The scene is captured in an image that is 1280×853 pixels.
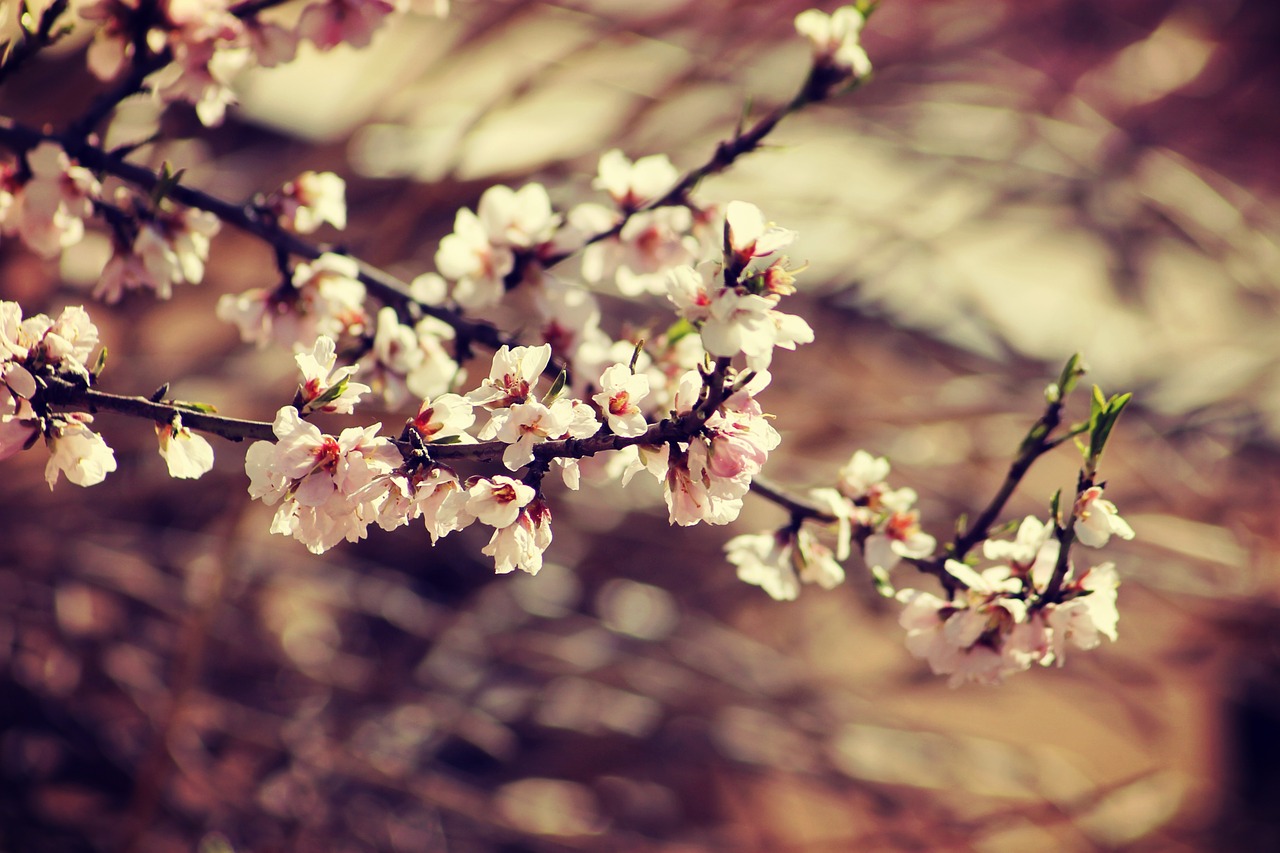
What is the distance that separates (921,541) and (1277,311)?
62.5 inches

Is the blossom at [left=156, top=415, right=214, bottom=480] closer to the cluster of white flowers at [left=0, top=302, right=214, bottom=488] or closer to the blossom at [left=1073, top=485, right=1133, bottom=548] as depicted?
the cluster of white flowers at [left=0, top=302, right=214, bottom=488]

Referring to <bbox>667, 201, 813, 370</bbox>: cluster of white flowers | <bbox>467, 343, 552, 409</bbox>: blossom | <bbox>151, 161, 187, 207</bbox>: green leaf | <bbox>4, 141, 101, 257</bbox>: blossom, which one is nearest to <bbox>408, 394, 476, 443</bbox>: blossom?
<bbox>467, 343, 552, 409</bbox>: blossom

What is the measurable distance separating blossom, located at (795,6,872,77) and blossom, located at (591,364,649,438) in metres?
0.29

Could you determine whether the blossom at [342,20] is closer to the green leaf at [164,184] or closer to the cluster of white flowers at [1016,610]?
the green leaf at [164,184]

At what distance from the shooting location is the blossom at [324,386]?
401 mm

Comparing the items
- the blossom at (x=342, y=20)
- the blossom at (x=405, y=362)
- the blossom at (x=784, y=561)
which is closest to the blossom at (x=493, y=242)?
the blossom at (x=405, y=362)

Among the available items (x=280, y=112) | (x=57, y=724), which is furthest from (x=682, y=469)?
(x=280, y=112)

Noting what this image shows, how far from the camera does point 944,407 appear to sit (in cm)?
139

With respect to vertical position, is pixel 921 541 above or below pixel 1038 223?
above

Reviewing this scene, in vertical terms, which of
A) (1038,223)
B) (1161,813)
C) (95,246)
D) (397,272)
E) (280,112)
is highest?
(1038,223)

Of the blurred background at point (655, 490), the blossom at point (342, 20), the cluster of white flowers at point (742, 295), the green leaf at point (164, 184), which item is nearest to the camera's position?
the cluster of white flowers at point (742, 295)

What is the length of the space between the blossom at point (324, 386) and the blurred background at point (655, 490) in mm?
876

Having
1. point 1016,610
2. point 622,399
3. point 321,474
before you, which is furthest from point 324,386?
point 1016,610

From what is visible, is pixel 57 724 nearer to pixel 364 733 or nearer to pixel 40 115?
pixel 364 733
